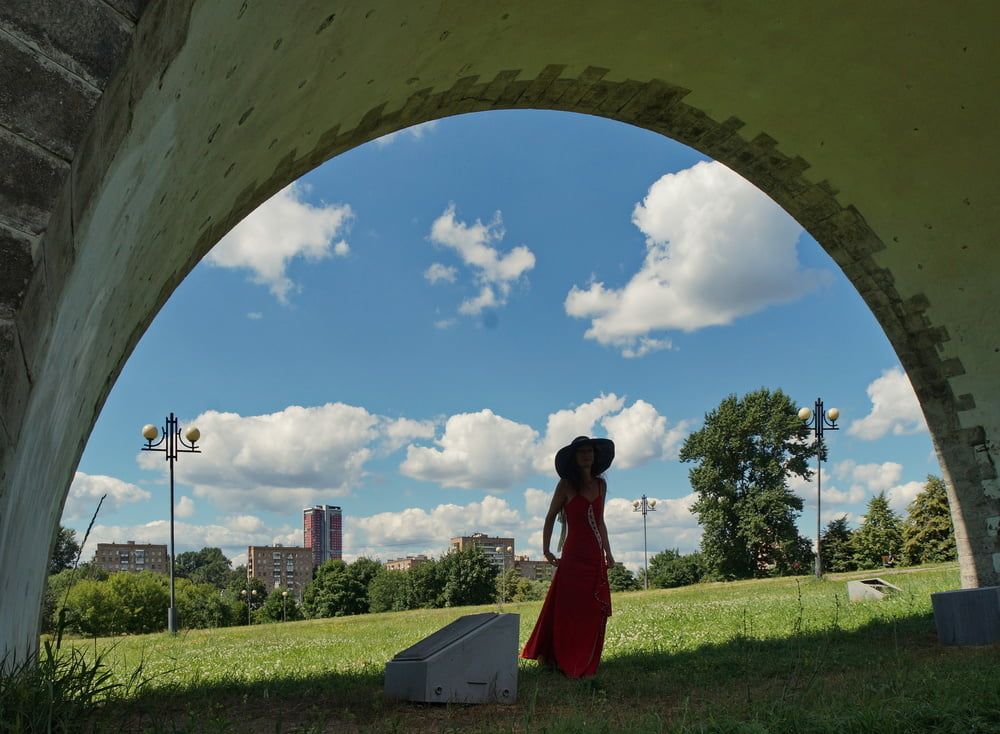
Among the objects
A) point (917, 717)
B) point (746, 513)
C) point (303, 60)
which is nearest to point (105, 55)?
point (303, 60)

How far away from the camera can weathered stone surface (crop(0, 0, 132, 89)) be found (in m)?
2.06

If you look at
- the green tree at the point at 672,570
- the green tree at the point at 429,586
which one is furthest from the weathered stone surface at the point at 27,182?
the green tree at the point at 429,586

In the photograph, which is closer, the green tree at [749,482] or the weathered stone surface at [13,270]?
the weathered stone surface at [13,270]

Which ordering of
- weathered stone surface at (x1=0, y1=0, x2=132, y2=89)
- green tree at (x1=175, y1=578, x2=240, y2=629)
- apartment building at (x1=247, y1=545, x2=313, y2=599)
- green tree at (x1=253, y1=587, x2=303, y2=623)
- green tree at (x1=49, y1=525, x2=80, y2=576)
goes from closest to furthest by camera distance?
weathered stone surface at (x1=0, y1=0, x2=132, y2=89) → green tree at (x1=49, y1=525, x2=80, y2=576) → green tree at (x1=175, y1=578, x2=240, y2=629) → green tree at (x1=253, y1=587, x2=303, y2=623) → apartment building at (x1=247, y1=545, x2=313, y2=599)

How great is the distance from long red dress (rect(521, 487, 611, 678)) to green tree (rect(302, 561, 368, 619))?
64768 mm

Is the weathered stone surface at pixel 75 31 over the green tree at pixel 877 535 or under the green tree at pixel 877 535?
over

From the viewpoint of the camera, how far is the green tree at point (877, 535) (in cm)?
4184

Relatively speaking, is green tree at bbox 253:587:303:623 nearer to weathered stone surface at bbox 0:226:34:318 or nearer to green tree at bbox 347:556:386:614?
green tree at bbox 347:556:386:614

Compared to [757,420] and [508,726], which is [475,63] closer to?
[508,726]

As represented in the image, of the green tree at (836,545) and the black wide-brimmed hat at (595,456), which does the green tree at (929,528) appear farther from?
the black wide-brimmed hat at (595,456)

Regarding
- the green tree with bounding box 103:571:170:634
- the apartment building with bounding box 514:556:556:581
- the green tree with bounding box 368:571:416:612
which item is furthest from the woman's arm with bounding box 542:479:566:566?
the apartment building with bounding box 514:556:556:581

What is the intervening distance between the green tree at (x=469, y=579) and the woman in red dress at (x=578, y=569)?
5605cm

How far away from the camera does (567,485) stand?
6770 mm

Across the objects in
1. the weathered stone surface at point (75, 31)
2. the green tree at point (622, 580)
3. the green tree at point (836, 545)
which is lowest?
the green tree at point (622, 580)
